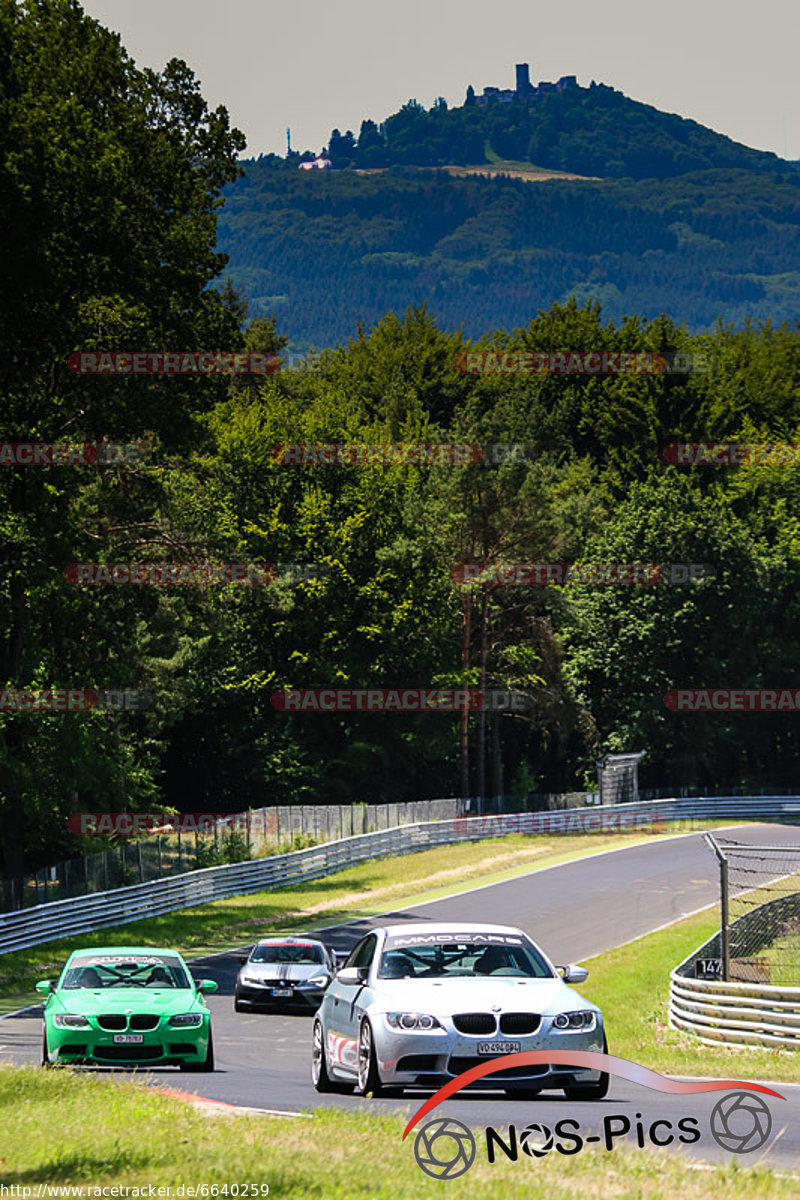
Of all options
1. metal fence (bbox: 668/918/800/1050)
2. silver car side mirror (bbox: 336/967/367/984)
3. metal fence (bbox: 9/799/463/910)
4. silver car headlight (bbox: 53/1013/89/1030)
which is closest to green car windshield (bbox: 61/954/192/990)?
silver car headlight (bbox: 53/1013/89/1030)

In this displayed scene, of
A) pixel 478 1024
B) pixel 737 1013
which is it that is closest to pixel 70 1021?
pixel 478 1024

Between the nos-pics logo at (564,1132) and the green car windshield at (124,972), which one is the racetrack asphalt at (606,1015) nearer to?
the nos-pics logo at (564,1132)

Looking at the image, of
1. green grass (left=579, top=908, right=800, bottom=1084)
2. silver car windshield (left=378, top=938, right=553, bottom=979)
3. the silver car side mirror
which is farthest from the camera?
green grass (left=579, top=908, right=800, bottom=1084)

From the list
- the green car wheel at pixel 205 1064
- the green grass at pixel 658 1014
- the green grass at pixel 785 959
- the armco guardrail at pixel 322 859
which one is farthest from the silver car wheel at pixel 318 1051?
the armco guardrail at pixel 322 859

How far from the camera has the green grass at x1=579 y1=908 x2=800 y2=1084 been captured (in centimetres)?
1847

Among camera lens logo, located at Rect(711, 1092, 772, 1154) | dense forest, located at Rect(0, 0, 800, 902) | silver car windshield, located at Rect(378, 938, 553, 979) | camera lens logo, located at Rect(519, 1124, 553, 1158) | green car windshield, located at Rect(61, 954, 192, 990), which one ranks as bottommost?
camera lens logo, located at Rect(711, 1092, 772, 1154)

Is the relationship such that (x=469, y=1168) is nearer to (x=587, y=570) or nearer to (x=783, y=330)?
(x=587, y=570)

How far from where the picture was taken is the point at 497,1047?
484 inches

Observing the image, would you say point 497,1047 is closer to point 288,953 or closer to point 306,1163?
point 306,1163

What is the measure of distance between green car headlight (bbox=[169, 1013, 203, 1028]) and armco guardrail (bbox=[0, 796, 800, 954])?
66.8 feet

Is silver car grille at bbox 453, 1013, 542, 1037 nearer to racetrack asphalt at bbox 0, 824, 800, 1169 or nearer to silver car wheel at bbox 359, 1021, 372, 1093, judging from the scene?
racetrack asphalt at bbox 0, 824, 800, 1169

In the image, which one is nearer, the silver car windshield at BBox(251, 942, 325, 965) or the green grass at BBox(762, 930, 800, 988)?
the silver car windshield at BBox(251, 942, 325, 965)

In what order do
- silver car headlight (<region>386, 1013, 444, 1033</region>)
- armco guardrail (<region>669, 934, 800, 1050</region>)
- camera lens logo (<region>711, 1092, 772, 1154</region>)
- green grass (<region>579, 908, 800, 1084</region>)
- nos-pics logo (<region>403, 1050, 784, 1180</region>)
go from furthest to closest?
armco guardrail (<region>669, 934, 800, 1050</region>)
green grass (<region>579, 908, 800, 1084</region>)
silver car headlight (<region>386, 1013, 444, 1033</region>)
camera lens logo (<region>711, 1092, 772, 1154</region>)
nos-pics logo (<region>403, 1050, 784, 1180</region>)

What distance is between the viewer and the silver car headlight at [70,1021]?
647 inches
